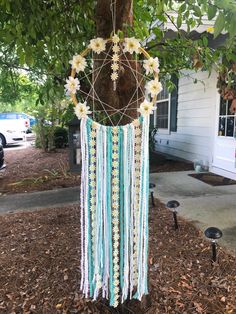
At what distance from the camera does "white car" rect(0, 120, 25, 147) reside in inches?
513

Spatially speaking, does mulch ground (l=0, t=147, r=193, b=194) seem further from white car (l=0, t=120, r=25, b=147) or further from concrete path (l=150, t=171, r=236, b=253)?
white car (l=0, t=120, r=25, b=147)

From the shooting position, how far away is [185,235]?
2.90 metres

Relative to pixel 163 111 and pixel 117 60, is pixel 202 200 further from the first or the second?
pixel 163 111

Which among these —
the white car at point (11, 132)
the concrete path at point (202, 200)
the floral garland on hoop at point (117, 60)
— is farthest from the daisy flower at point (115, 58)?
the white car at point (11, 132)

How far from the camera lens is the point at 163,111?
8.24m

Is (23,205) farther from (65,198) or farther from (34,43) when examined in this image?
(34,43)

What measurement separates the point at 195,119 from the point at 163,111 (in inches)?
75.1

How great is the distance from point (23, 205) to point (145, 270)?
293 centimetres

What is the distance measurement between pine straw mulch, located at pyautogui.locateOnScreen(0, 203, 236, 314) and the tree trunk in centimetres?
121

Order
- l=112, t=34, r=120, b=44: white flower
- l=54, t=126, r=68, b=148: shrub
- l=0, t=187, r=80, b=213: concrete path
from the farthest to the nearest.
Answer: l=54, t=126, r=68, b=148: shrub → l=0, t=187, r=80, b=213: concrete path → l=112, t=34, r=120, b=44: white flower

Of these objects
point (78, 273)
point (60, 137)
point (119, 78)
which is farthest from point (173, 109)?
point (119, 78)

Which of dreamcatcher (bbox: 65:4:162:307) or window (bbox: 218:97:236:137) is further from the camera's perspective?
window (bbox: 218:97:236:137)

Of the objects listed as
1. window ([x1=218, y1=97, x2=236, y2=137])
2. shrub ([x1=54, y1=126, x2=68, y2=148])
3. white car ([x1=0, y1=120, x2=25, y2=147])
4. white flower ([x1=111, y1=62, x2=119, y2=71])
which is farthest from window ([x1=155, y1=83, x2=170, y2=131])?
white car ([x1=0, y1=120, x2=25, y2=147])

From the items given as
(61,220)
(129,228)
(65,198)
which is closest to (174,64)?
(129,228)
